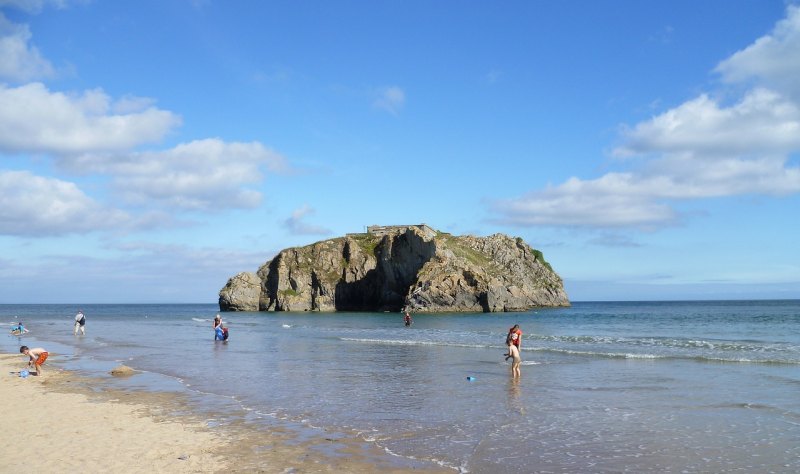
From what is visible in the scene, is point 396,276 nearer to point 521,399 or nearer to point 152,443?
point 521,399

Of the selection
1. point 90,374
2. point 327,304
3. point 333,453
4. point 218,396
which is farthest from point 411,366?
point 327,304

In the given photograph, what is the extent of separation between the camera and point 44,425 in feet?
48.9

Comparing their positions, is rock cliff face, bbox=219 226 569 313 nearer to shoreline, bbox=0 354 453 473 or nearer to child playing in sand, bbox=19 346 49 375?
child playing in sand, bbox=19 346 49 375

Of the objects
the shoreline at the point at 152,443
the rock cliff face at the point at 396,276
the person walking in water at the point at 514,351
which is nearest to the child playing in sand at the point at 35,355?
the shoreline at the point at 152,443

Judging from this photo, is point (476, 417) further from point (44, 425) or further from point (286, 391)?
point (44, 425)

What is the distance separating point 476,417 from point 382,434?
10.7 ft

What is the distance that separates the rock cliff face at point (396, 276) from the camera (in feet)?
372

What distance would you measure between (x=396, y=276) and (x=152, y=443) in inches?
4478

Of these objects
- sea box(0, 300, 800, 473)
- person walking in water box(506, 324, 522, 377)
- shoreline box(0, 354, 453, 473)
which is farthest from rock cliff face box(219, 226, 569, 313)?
shoreline box(0, 354, 453, 473)

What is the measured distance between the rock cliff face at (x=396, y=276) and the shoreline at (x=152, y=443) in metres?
94.3

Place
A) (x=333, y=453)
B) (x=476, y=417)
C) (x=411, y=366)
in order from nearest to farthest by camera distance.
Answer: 1. (x=333, y=453)
2. (x=476, y=417)
3. (x=411, y=366)

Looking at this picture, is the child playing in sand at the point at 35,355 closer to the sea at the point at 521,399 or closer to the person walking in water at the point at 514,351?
the sea at the point at 521,399

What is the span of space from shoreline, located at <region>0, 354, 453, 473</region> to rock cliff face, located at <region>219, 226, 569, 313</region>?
94.3 meters

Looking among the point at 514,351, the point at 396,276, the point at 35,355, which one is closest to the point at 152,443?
the point at 514,351
